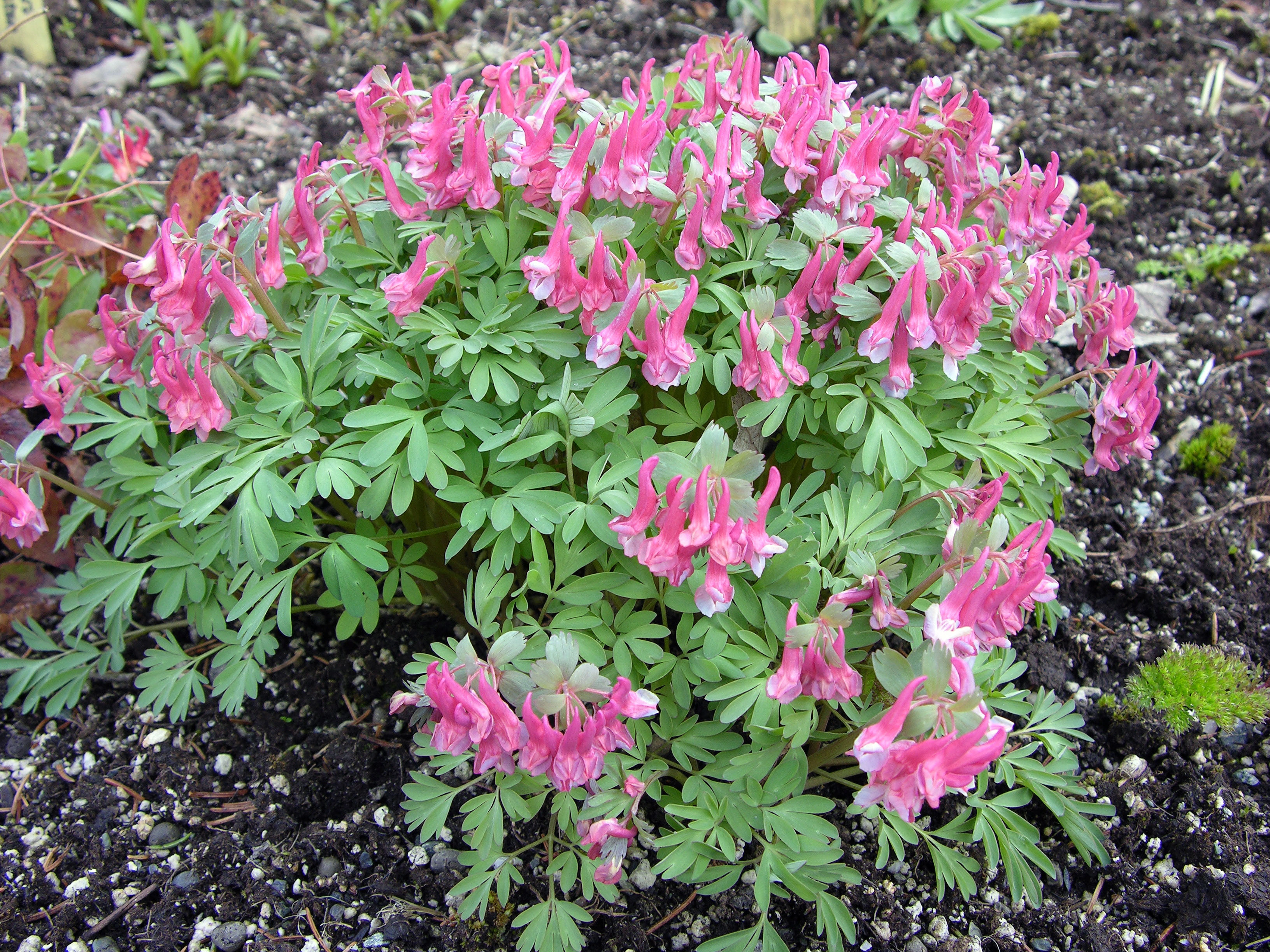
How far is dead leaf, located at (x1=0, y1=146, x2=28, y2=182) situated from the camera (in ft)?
10.4

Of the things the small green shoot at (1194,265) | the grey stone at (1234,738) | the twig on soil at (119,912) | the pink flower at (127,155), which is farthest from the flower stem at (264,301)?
the small green shoot at (1194,265)

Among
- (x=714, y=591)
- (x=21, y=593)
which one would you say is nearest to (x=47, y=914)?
(x=21, y=593)

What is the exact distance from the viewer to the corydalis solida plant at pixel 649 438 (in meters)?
1.73

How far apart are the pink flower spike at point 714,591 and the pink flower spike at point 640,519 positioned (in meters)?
0.13

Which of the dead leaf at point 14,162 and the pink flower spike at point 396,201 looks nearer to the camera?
the pink flower spike at point 396,201

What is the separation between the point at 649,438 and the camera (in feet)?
6.51

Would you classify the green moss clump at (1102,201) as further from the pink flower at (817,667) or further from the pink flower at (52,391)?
the pink flower at (52,391)

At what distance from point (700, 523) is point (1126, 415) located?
1120mm

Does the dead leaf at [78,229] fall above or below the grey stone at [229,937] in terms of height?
above

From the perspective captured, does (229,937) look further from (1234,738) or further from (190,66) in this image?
(190,66)

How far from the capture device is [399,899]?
2.24 m

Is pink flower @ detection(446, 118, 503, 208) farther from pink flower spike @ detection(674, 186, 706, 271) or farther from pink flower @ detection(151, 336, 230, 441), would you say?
pink flower @ detection(151, 336, 230, 441)

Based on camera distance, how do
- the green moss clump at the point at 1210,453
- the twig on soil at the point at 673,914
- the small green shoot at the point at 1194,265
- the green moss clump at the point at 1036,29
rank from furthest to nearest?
the green moss clump at the point at 1036,29
the small green shoot at the point at 1194,265
the green moss clump at the point at 1210,453
the twig on soil at the point at 673,914

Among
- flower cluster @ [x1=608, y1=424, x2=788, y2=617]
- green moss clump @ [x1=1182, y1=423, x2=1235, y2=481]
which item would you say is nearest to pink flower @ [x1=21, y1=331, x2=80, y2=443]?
flower cluster @ [x1=608, y1=424, x2=788, y2=617]
